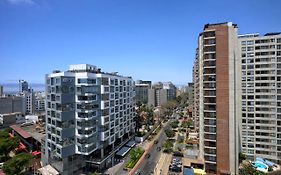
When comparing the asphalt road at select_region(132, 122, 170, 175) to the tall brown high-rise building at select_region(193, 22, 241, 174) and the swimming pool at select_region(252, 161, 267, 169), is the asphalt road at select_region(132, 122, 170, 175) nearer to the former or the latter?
the tall brown high-rise building at select_region(193, 22, 241, 174)

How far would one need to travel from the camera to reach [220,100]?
131 ft

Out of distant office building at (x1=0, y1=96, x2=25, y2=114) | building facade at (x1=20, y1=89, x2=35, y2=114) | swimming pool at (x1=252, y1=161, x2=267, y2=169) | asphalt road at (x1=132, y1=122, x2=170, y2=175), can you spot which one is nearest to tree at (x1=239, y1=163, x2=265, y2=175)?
swimming pool at (x1=252, y1=161, x2=267, y2=169)

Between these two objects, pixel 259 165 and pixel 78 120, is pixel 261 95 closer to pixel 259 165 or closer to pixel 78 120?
pixel 259 165

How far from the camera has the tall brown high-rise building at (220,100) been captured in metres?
39.3

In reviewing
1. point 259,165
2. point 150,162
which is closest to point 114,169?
point 150,162

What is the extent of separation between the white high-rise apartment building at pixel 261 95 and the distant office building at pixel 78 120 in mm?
35566

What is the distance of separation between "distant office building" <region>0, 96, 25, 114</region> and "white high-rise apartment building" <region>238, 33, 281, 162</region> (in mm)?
126767

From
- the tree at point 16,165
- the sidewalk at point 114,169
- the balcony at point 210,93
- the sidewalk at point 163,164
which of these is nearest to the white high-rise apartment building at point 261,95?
the balcony at point 210,93

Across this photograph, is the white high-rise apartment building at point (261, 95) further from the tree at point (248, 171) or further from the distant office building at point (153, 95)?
the distant office building at point (153, 95)

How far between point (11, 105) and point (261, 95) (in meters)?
131

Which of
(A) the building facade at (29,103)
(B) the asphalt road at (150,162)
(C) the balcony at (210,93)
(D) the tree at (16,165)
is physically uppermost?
(C) the balcony at (210,93)

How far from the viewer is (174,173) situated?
4325 centimetres

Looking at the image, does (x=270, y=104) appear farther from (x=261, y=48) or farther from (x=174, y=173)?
(x=174, y=173)

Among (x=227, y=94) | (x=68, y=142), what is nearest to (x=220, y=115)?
(x=227, y=94)
